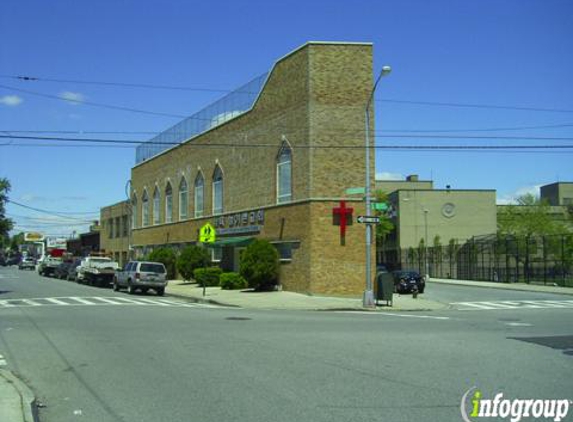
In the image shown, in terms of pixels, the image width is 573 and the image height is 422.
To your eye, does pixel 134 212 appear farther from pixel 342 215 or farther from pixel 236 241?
pixel 342 215

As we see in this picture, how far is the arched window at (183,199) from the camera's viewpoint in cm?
5209

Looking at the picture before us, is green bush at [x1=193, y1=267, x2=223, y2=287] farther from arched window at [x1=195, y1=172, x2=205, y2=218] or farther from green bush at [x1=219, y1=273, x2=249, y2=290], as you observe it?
arched window at [x1=195, y1=172, x2=205, y2=218]

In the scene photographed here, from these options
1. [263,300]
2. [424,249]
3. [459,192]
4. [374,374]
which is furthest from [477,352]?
[459,192]

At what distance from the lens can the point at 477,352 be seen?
12.8 metres

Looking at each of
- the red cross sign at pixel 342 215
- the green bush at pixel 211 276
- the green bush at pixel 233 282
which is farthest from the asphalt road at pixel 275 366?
the green bush at pixel 211 276

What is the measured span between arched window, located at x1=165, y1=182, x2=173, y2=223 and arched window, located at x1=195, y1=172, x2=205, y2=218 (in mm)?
6566

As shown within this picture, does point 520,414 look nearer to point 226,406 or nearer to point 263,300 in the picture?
point 226,406

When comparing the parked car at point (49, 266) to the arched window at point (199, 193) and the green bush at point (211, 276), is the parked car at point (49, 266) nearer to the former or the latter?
the arched window at point (199, 193)

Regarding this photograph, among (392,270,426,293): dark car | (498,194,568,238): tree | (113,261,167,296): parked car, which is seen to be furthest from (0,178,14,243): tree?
(498,194,568,238): tree

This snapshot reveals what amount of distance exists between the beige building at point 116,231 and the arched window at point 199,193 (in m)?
21.5

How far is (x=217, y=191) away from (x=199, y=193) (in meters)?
3.92

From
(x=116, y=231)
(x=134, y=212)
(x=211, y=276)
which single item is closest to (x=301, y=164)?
(x=211, y=276)

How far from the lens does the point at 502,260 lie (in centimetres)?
5691

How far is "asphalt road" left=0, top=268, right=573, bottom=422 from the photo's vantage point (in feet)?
26.7
